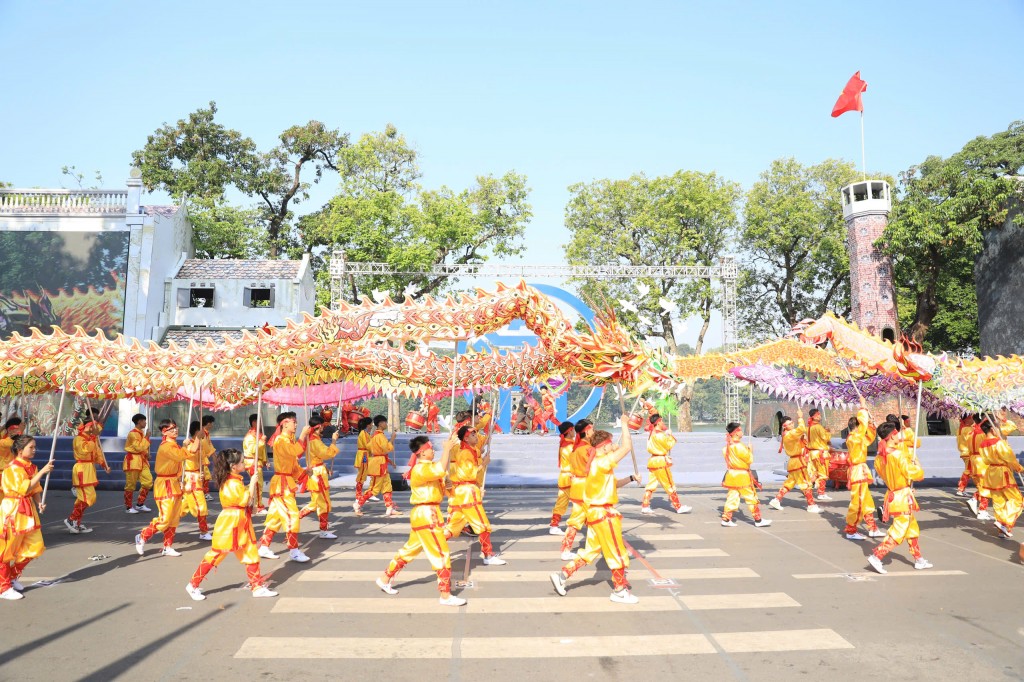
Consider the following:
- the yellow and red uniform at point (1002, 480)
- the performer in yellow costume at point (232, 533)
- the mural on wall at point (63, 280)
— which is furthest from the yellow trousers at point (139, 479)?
the yellow and red uniform at point (1002, 480)

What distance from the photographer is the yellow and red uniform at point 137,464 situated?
11422 millimetres

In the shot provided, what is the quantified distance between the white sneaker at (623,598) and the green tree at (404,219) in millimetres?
19133

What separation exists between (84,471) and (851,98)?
22.4 metres

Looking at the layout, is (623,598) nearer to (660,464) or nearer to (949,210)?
(660,464)

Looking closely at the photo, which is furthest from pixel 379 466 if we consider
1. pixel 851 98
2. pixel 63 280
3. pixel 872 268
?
pixel 872 268

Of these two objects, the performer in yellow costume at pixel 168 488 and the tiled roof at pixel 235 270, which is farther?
the tiled roof at pixel 235 270

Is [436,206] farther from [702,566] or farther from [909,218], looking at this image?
[702,566]

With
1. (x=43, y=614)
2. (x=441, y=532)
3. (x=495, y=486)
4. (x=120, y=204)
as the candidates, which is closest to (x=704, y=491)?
(x=495, y=486)

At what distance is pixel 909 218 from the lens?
22.4 meters

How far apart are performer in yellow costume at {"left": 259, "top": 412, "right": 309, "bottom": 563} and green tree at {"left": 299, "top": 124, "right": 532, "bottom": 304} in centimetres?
1639

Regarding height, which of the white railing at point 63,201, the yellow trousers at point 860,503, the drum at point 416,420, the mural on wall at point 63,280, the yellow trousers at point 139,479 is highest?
the white railing at point 63,201

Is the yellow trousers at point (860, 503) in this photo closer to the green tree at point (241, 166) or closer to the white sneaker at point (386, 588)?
the white sneaker at point (386, 588)

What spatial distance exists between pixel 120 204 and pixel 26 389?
1327 cm

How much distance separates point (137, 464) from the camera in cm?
1149
